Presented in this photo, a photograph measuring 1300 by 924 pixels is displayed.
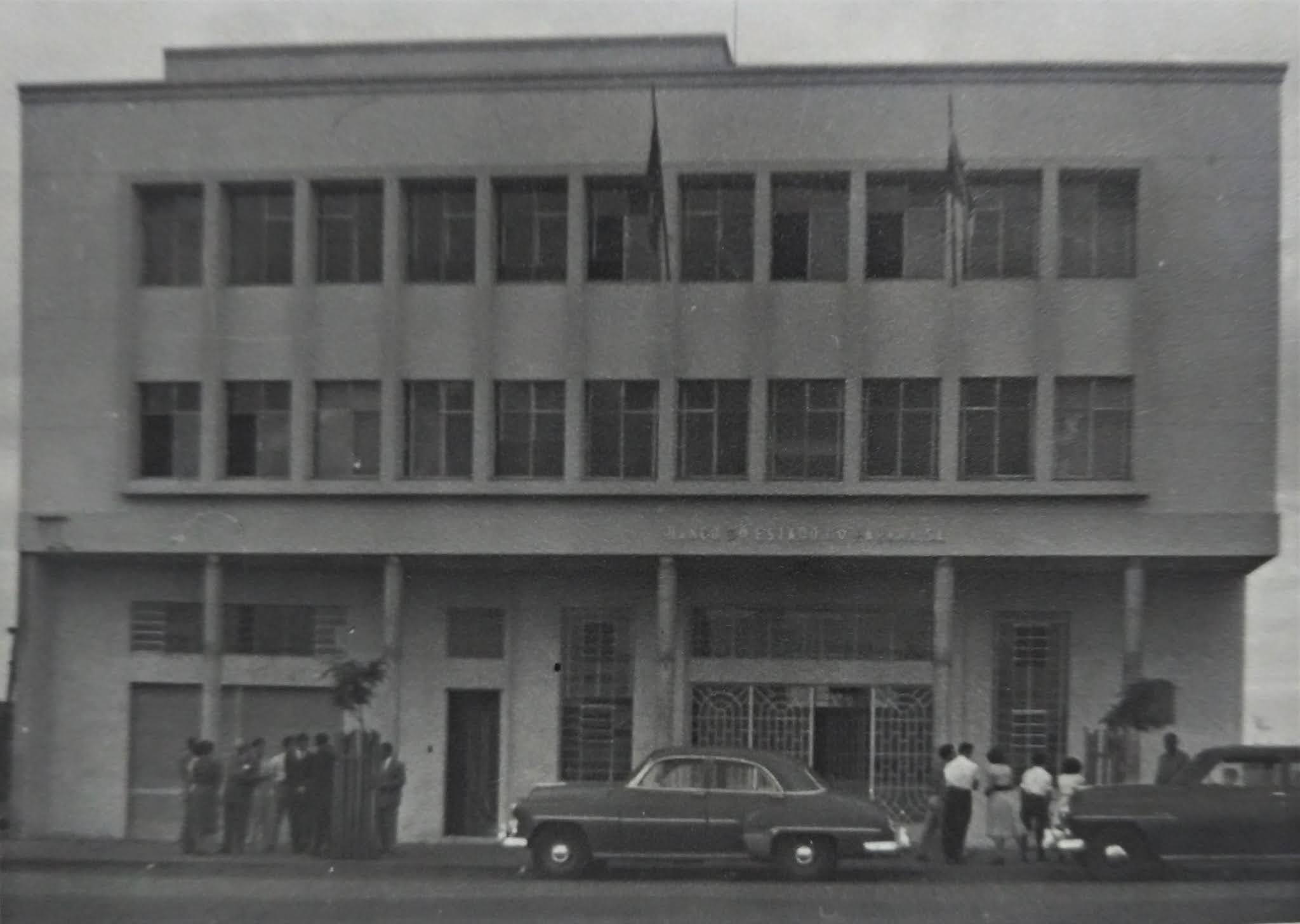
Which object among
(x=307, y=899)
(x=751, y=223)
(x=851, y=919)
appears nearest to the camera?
(x=851, y=919)

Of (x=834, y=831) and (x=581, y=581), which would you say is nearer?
(x=834, y=831)

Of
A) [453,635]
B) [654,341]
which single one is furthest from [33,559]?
[654,341]

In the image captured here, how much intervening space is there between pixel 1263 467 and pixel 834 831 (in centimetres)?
550

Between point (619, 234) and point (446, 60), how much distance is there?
2258mm

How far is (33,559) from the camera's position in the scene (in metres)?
14.7

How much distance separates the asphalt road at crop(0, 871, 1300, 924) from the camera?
12.2 meters

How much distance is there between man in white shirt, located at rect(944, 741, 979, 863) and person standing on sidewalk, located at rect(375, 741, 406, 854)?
5.27m

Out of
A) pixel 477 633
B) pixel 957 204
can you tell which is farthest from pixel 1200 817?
pixel 477 633

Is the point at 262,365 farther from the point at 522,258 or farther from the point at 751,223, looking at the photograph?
the point at 751,223

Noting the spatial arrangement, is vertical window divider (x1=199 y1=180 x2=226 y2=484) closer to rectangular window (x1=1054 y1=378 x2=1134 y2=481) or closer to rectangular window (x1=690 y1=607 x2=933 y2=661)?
rectangular window (x1=690 y1=607 x2=933 y2=661)

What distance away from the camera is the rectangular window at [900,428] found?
1427cm

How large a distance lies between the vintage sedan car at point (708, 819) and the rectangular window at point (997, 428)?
11.4ft

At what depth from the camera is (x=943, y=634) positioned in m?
14.4

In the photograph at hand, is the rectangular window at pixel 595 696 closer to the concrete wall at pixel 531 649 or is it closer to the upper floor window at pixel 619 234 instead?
the concrete wall at pixel 531 649
